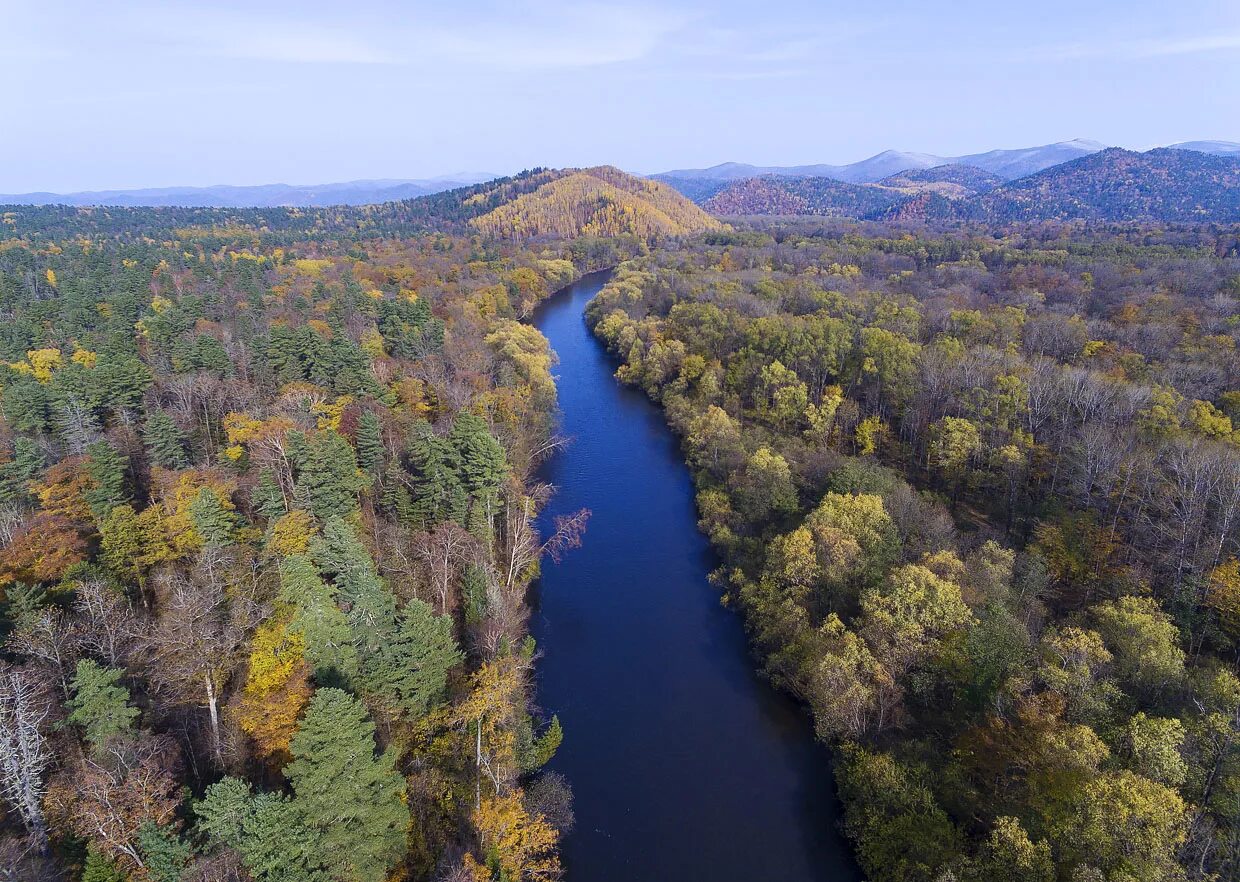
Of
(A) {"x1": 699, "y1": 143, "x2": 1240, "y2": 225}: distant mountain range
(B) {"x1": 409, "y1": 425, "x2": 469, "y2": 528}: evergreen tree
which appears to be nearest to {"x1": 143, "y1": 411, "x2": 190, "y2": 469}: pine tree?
(B) {"x1": 409, "y1": 425, "x2": 469, "y2": 528}: evergreen tree

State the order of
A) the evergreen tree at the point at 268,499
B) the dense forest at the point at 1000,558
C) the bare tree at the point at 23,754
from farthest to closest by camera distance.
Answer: the evergreen tree at the point at 268,499 → the dense forest at the point at 1000,558 → the bare tree at the point at 23,754

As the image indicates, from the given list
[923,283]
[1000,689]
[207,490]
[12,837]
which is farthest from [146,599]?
[923,283]

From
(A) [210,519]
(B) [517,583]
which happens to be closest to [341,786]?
(A) [210,519]

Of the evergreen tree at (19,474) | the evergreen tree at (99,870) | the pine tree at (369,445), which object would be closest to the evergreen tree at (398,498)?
the pine tree at (369,445)

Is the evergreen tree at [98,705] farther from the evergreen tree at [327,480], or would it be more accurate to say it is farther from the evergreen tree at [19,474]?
the evergreen tree at [19,474]

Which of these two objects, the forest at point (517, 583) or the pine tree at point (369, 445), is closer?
the forest at point (517, 583)
